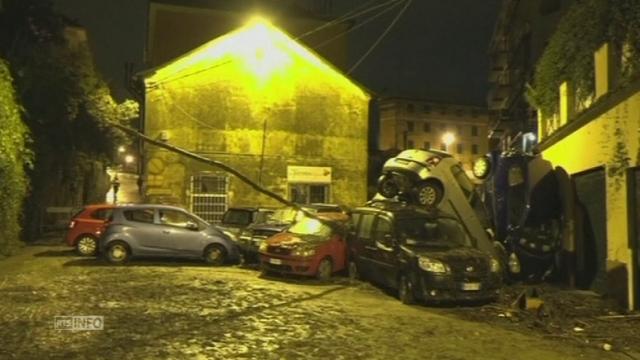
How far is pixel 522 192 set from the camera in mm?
15672

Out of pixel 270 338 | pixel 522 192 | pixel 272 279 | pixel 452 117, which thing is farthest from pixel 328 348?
pixel 452 117

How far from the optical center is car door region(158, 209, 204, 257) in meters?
18.2

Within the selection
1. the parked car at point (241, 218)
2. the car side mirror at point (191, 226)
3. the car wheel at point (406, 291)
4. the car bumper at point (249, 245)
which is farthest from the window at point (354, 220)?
the car side mirror at point (191, 226)

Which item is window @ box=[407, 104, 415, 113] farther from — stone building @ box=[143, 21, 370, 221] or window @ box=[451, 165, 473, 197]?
window @ box=[451, 165, 473, 197]

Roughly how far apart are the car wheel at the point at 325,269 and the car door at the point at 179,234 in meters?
4.31

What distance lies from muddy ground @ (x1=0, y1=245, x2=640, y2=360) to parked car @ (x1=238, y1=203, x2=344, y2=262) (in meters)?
3.03

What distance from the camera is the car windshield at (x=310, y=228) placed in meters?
16.2


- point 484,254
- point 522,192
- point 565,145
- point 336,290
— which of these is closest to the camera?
point 484,254

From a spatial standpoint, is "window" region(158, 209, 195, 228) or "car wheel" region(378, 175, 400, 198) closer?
"car wheel" region(378, 175, 400, 198)

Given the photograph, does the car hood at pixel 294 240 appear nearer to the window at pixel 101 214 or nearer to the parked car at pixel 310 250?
the parked car at pixel 310 250

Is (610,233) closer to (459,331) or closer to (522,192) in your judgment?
(522,192)

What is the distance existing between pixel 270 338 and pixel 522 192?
868cm

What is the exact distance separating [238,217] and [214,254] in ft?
8.40

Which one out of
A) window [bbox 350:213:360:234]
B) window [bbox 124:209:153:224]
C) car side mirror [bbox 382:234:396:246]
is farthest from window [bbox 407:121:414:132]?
car side mirror [bbox 382:234:396:246]
